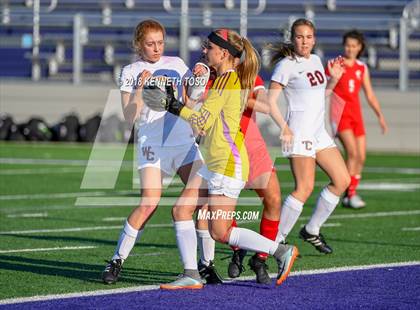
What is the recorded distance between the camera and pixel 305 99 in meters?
9.62

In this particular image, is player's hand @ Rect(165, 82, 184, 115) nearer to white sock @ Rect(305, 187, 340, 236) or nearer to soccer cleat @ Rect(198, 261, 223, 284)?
soccer cleat @ Rect(198, 261, 223, 284)

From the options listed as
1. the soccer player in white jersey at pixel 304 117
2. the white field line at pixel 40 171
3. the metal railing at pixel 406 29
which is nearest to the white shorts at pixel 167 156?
the soccer player in white jersey at pixel 304 117

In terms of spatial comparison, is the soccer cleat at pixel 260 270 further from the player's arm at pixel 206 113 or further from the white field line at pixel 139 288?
the player's arm at pixel 206 113

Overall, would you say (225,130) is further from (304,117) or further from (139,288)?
(304,117)

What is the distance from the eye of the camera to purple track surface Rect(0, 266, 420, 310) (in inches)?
271

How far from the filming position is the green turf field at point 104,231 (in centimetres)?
844

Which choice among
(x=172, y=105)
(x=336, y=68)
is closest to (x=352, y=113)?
(x=336, y=68)

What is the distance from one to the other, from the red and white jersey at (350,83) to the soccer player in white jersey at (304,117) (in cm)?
452

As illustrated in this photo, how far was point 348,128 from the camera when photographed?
46.3ft

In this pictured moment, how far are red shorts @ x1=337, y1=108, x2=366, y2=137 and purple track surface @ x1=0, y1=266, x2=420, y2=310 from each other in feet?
19.6

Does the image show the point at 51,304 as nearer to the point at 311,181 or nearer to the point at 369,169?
the point at 311,181

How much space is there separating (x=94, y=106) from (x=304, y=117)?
17.0 m

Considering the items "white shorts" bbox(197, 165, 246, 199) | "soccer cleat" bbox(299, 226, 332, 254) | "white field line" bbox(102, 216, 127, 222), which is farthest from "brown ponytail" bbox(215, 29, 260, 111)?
"white field line" bbox(102, 216, 127, 222)

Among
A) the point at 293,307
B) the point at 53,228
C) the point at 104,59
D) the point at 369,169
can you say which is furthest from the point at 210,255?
the point at 104,59
